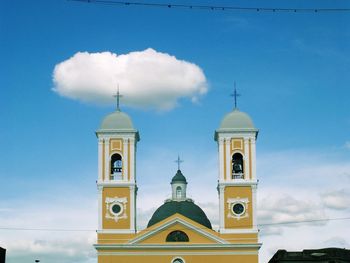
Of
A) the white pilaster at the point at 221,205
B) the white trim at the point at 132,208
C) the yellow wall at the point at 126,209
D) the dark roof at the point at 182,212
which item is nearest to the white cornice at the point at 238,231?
the white pilaster at the point at 221,205

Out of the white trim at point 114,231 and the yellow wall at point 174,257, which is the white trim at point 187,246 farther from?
the white trim at point 114,231

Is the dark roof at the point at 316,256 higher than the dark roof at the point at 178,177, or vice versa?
the dark roof at the point at 178,177

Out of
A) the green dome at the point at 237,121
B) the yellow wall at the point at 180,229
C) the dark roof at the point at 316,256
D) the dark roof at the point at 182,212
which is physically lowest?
the dark roof at the point at 316,256

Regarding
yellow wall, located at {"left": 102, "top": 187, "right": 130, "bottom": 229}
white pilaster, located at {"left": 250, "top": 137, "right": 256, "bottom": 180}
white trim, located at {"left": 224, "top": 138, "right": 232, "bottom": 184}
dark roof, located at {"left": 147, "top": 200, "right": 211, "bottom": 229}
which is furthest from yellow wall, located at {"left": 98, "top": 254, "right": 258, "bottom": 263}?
white pilaster, located at {"left": 250, "top": 137, "right": 256, "bottom": 180}

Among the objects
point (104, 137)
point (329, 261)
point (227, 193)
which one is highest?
point (104, 137)

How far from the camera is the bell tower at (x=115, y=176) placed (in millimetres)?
52875

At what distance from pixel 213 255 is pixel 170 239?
2997mm

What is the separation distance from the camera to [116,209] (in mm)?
53125

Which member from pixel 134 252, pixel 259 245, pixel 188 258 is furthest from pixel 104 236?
pixel 259 245

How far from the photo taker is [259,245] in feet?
170

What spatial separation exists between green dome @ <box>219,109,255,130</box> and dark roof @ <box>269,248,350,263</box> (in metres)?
8.95

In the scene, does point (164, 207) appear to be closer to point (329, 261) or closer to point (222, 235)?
point (222, 235)

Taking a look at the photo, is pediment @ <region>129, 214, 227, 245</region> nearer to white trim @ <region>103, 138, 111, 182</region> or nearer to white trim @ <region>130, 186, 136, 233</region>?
white trim @ <region>130, 186, 136, 233</region>

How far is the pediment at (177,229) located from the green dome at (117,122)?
683 cm
